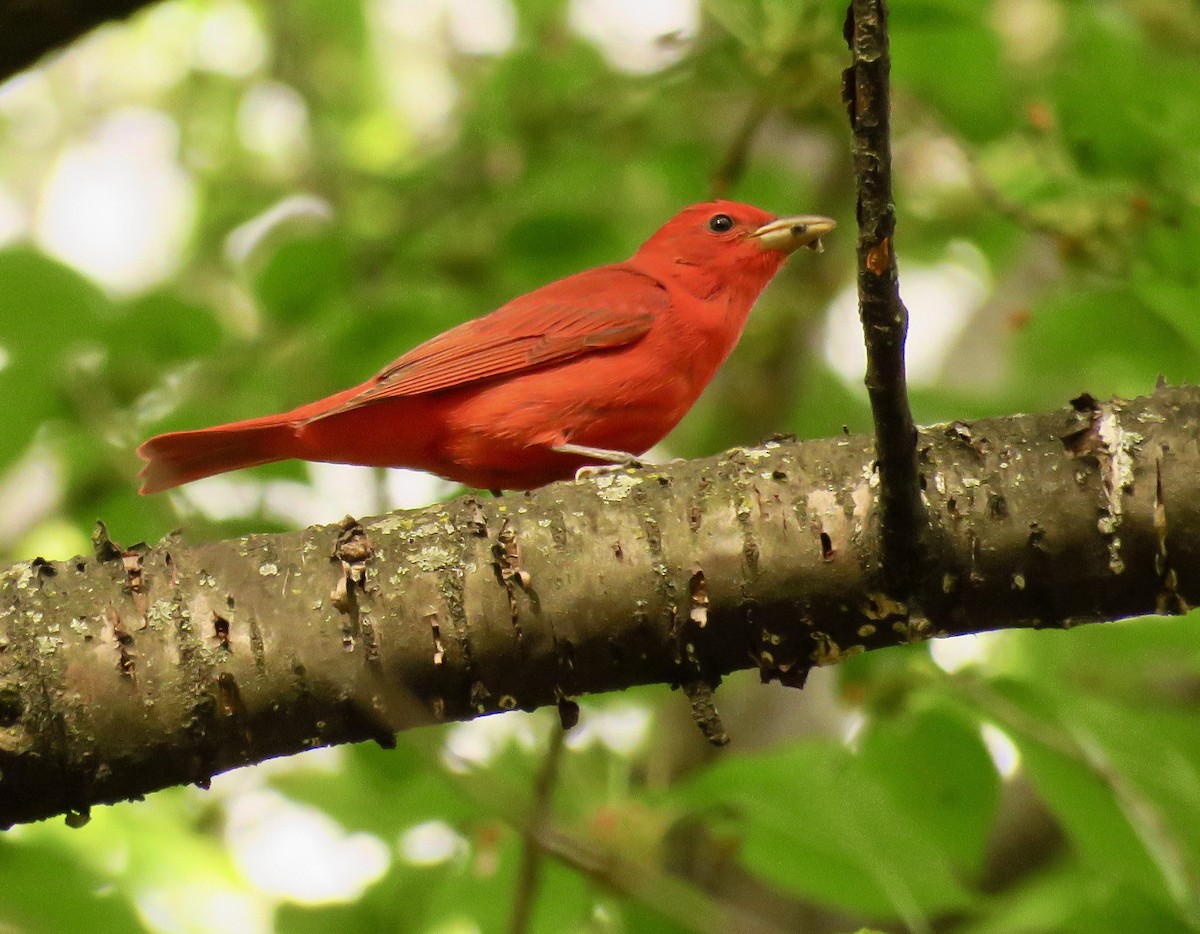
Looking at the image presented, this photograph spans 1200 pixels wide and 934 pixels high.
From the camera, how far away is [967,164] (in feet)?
13.2

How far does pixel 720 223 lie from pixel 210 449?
Answer: 1960 mm

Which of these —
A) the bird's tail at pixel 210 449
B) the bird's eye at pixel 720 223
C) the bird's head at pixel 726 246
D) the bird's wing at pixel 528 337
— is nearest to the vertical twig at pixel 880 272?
the bird's wing at pixel 528 337

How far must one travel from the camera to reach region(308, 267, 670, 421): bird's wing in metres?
4.02

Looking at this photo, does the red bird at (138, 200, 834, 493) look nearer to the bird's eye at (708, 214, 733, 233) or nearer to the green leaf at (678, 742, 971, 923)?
the bird's eye at (708, 214, 733, 233)

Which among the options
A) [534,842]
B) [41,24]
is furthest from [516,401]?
[41,24]

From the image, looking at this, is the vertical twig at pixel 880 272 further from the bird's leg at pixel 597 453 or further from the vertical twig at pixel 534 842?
the bird's leg at pixel 597 453

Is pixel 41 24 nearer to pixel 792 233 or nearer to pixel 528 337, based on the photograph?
pixel 528 337

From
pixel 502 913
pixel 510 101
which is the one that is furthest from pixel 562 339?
pixel 502 913

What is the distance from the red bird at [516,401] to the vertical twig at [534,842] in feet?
3.09

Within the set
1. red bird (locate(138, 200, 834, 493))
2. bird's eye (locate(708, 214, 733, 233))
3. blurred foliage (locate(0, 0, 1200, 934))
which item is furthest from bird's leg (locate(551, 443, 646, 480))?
bird's eye (locate(708, 214, 733, 233))

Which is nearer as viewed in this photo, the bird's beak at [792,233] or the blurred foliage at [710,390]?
the blurred foliage at [710,390]

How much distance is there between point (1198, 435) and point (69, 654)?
6.59 ft

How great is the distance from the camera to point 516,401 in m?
4.01

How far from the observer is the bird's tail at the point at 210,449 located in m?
3.75
